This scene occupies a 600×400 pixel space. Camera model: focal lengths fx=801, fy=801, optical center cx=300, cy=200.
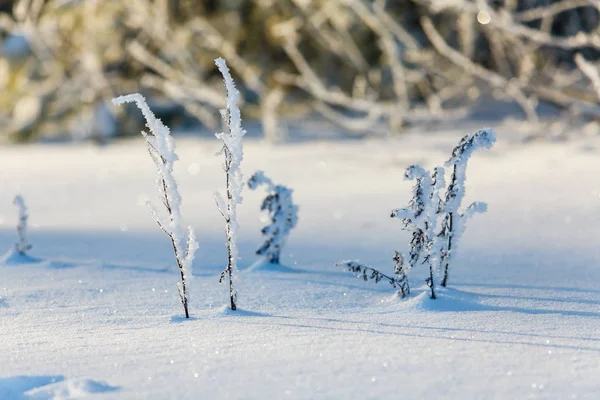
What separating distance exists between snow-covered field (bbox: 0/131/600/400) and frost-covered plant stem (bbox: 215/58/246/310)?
0.14 m

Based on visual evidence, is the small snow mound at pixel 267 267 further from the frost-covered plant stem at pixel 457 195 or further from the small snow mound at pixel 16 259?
the small snow mound at pixel 16 259

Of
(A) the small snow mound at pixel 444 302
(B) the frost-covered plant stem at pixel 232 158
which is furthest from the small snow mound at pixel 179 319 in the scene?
(A) the small snow mound at pixel 444 302

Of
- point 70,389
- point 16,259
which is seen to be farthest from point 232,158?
point 16,259

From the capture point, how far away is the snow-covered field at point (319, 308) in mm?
1557

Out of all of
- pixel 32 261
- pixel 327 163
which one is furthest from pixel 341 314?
pixel 327 163

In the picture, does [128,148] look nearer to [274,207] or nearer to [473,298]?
[274,207]

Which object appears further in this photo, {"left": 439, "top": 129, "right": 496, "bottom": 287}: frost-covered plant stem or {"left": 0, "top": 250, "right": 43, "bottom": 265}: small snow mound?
{"left": 0, "top": 250, "right": 43, "bottom": 265}: small snow mound

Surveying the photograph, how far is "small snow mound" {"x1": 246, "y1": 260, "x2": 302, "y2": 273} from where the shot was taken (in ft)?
8.48

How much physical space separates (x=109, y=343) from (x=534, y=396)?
93cm

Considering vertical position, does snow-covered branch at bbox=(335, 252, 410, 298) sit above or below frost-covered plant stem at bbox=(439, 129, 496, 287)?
below

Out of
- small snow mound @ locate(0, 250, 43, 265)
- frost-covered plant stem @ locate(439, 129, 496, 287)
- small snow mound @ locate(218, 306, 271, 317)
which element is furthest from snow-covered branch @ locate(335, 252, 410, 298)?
small snow mound @ locate(0, 250, 43, 265)

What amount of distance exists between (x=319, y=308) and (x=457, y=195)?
1.67 feet

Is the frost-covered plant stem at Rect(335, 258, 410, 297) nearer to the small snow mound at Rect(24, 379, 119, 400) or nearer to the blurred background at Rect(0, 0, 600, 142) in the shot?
the small snow mound at Rect(24, 379, 119, 400)

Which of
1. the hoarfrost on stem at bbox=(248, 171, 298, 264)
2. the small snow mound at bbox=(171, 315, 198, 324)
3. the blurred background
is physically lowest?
the small snow mound at bbox=(171, 315, 198, 324)
